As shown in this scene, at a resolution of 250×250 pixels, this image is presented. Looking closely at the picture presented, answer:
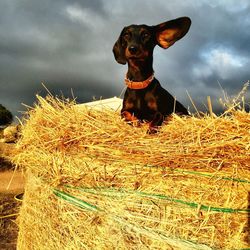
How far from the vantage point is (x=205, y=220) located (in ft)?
10.8

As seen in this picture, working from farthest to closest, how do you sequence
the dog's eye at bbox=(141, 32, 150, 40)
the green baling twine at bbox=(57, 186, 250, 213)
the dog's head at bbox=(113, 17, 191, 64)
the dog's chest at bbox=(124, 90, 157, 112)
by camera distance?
1. the dog's eye at bbox=(141, 32, 150, 40)
2. the dog's head at bbox=(113, 17, 191, 64)
3. the dog's chest at bbox=(124, 90, 157, 112)
4. the green baling twine at bbox=(57, 186, 250, 213)

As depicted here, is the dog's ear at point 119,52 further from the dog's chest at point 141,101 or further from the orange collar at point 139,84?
the dog's chest at point 141,101

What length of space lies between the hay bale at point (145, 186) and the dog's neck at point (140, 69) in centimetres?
128

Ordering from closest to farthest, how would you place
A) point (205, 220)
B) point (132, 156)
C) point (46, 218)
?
point (205, 220)
point (132, 156)
point (46, 218)

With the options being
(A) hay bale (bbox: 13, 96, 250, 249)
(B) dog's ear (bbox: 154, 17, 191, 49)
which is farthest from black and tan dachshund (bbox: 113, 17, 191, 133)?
(A) hay bale (bbox: 13, 96, 250, 249)

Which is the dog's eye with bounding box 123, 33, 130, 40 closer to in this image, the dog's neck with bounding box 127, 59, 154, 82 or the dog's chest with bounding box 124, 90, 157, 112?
the dog's neck with bounding box 127, 59, 154, 82

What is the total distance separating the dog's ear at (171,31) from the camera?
534 cm

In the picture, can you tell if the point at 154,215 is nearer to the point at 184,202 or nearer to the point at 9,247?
the point at 184,202

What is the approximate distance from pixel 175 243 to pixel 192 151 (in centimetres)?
77

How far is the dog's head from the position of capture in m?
5.20

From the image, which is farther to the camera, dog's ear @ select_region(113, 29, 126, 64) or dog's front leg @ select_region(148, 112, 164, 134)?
dog's ear @ select_region(113, 29, 126, 64)

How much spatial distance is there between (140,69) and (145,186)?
2251mm

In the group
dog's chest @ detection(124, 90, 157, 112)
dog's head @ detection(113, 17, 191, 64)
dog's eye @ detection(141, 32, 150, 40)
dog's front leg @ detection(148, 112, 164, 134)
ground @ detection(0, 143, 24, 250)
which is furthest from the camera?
ground @ detection(0, 143, 24, 250)

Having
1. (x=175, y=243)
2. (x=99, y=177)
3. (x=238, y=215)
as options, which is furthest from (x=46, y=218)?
(x=238, y=215)
